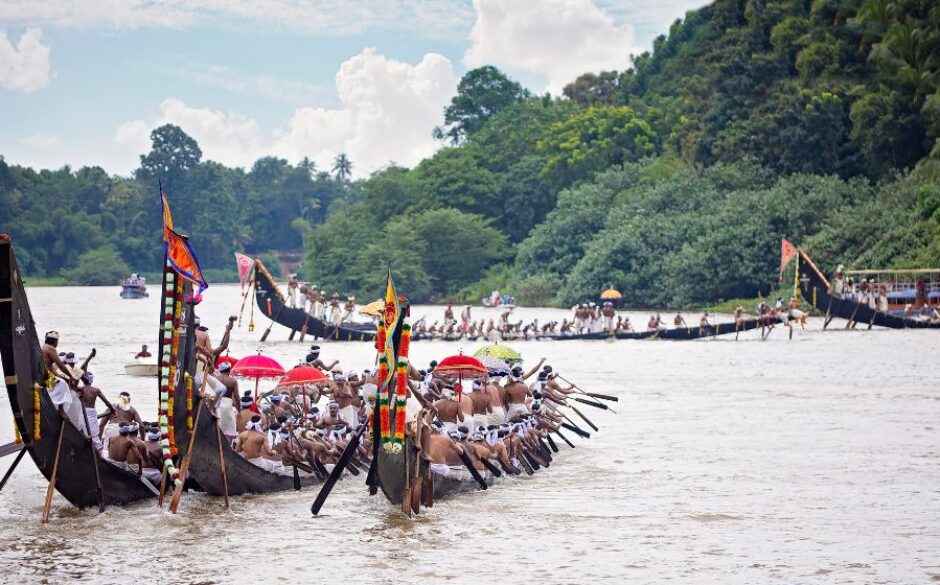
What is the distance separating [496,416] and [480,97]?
75.4 m

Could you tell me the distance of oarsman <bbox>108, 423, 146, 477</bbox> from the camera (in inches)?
544

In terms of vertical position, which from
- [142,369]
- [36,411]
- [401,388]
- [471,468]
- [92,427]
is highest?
[401,388]

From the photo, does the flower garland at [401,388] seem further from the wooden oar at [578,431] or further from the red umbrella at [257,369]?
the wooden oar at [578,431]

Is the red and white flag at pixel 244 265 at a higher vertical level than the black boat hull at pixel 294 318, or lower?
higher

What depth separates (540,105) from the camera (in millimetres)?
82250

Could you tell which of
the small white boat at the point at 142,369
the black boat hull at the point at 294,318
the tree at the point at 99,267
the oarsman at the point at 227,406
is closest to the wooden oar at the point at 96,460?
the oarsman at the point at 227,406

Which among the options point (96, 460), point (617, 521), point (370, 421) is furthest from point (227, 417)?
point (617, 521)

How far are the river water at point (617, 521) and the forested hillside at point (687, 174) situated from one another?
2661 centimetres

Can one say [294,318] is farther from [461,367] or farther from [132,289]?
[132,289]

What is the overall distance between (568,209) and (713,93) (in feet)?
33.2

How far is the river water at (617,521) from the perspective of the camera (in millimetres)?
11648

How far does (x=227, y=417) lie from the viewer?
14859mm

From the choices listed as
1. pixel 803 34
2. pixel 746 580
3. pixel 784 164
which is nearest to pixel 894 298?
pixel 784 164

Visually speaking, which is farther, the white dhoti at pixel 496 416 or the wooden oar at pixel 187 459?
the white dhoti at pixel 496 416
